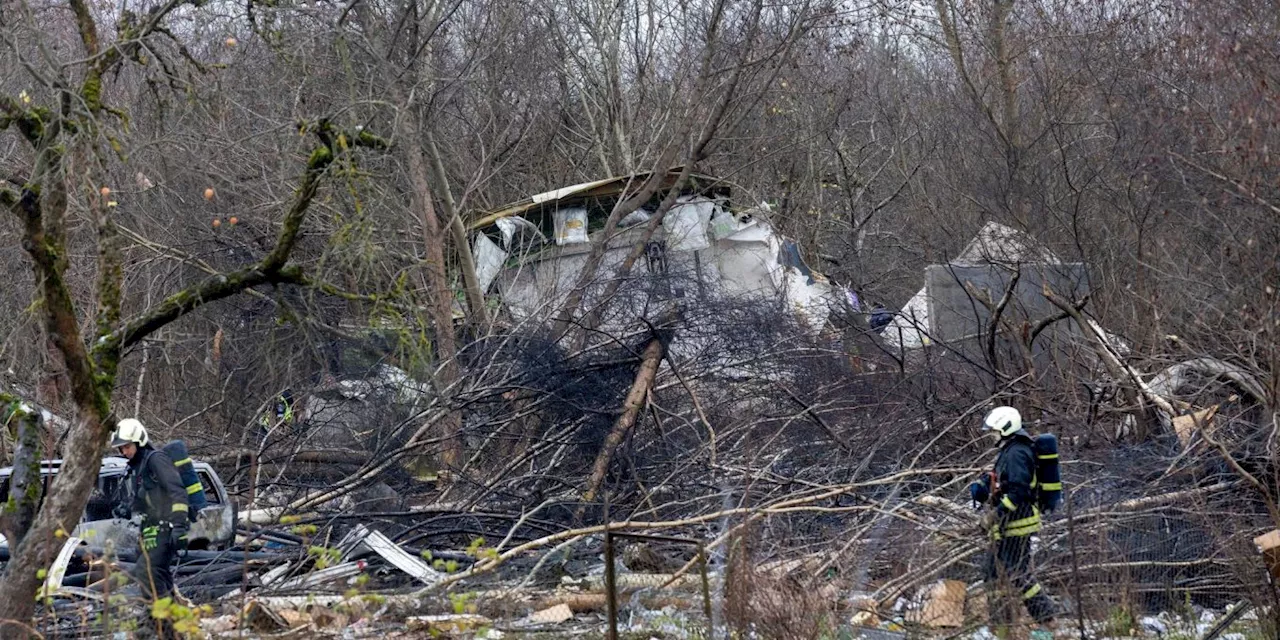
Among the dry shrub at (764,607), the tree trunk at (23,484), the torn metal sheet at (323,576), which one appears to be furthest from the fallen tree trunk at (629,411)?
the tree trunk at (23,484)

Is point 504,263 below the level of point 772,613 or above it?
above

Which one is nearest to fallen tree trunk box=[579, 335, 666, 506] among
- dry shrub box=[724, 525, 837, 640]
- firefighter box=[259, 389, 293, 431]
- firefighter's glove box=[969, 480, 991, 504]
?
firefighter box=[259, 389, 293, 431]

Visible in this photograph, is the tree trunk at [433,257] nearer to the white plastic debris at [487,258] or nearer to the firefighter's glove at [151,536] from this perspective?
the white plastic debris at [487,258]

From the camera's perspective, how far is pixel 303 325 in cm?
627

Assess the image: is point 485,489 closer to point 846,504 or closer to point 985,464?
point 846,504

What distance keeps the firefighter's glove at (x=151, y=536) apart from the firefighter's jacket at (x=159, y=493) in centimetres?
4

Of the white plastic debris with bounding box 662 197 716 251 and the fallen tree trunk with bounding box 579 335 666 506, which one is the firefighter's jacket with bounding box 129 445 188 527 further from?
the white plastic debris with bounding box 662 197 716 251

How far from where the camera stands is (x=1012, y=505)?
757 cm

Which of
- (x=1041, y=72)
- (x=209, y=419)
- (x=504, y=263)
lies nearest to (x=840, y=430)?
(x=504, y=263)

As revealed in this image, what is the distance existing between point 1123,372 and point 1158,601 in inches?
150

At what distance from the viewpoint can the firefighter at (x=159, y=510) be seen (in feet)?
25.3

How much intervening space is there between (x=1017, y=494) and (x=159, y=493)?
5.23 m

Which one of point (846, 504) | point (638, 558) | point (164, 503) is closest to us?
point (164, 503)

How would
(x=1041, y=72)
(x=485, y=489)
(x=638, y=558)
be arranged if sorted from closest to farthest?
1. (x=638, y=558)
2. (x=485, y=489)
3. (x=1041, y=72)
